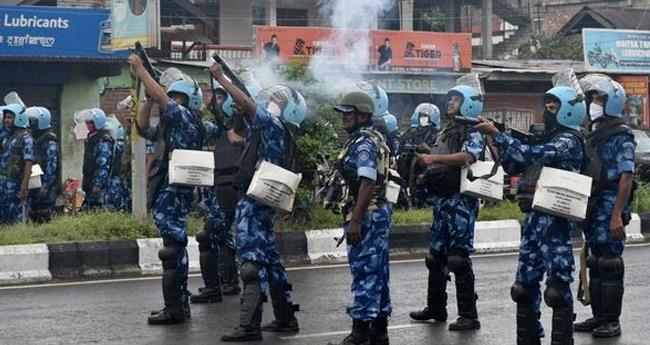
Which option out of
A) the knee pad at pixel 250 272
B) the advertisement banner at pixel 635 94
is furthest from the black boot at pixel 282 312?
the advertisement banner at pixel 635 94

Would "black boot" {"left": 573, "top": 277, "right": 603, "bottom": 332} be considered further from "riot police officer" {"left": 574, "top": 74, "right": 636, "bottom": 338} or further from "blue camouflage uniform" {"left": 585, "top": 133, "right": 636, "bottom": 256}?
"blue camouflage uniform" {"left": 585, "top": 133, "right": 636, "bottom": 256}

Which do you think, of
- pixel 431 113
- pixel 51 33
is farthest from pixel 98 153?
pixel 51 33

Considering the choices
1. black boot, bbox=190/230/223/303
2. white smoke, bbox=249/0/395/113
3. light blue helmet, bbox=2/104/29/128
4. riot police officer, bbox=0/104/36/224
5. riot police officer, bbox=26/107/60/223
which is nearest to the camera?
black boot, bbox=190/230/223/303

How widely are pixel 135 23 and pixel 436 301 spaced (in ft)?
17.2

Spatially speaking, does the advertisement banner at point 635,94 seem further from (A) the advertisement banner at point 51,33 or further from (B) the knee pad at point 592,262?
(B) the knee pad at point 592,262

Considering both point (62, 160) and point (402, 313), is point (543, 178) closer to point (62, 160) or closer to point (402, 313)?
point (402, 313)

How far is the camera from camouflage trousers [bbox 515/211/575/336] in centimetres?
829

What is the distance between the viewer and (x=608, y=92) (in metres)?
9.34

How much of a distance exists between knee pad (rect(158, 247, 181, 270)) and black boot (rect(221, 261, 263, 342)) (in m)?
0.92

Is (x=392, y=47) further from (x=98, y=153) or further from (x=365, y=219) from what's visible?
(x=365, y=219)

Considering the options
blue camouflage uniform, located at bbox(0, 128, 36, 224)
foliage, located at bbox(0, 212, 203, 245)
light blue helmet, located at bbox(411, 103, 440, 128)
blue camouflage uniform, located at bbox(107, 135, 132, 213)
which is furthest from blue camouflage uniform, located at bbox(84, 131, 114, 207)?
light blue helmet, located at bbox(411, 103, 440, 128)

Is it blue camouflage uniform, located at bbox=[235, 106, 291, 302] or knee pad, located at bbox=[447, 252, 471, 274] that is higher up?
blue camouflage uniform, located at bbox=[235, 106, 291, 302]

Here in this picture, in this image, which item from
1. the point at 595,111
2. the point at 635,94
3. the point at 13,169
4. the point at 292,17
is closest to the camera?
Answer: the point at 595,111

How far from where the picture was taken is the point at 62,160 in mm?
24000
